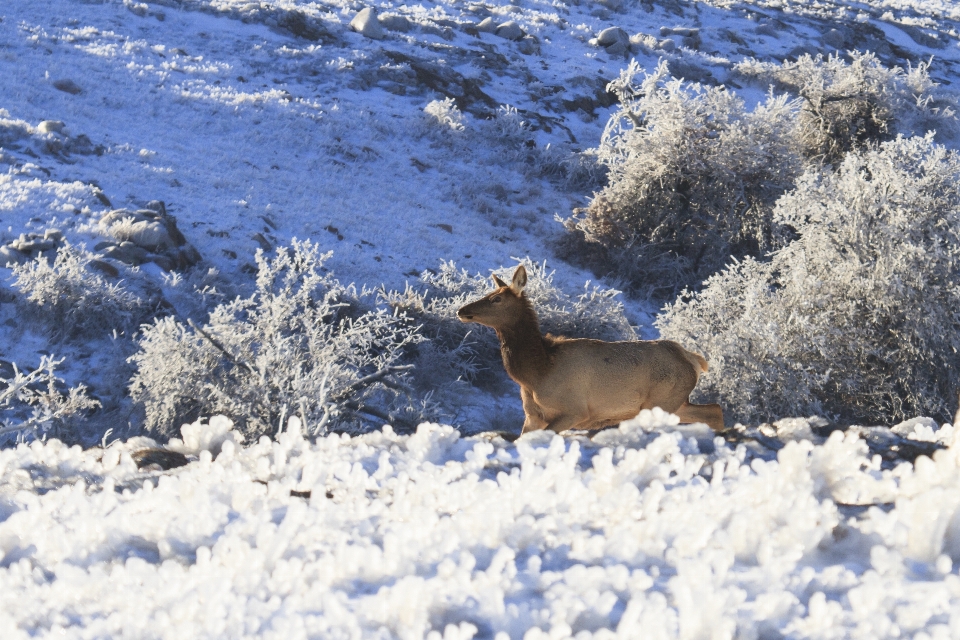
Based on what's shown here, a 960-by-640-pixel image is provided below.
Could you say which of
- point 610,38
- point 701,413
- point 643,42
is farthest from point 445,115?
point 701,413

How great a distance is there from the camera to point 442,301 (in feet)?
42.4

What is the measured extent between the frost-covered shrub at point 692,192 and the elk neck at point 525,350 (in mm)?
11163

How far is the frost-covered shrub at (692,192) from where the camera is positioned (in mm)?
16734

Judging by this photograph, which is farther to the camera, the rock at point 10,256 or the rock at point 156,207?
the rock at point 156,207

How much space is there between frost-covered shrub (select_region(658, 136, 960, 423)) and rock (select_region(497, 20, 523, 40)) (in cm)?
2246

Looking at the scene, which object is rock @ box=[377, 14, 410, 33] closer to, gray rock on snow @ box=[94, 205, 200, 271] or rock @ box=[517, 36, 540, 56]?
rock @ box=[517, 36, 540, 56]

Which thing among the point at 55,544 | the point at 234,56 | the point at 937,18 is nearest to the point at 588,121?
the point at 234,56

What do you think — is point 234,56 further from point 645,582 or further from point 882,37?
point 882,37

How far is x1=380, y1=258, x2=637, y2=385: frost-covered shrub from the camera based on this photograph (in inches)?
464

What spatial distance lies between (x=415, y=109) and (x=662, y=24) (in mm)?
20330

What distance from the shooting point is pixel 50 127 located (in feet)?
54.7

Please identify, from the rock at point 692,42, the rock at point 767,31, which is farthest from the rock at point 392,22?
the rock at point 767,31

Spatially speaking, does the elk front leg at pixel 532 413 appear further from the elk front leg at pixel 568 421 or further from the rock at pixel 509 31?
the rock at pixel 509 31

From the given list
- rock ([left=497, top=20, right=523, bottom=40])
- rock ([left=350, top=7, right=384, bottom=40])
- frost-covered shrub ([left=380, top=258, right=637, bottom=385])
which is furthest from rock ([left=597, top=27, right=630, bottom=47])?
frost-covered shrub ([left=380, top=258, right=637, bottom=385])
